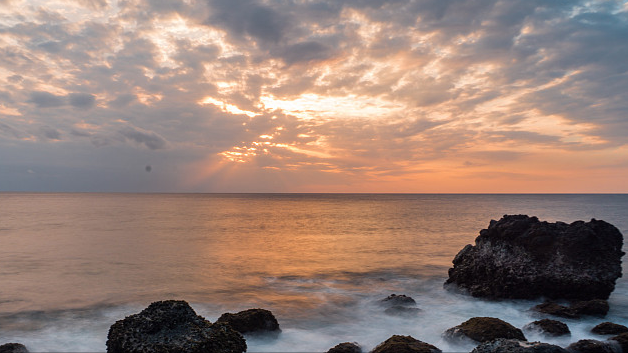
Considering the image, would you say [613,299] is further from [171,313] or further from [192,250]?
[192,250]

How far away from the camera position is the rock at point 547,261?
15.5 meters

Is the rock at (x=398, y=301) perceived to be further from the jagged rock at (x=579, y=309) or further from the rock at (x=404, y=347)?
the rock at (x=404, y=347)

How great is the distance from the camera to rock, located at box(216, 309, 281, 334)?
38.5 feet

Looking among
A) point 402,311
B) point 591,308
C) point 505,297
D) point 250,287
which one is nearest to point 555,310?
point 591,308

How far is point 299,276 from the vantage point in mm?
23688

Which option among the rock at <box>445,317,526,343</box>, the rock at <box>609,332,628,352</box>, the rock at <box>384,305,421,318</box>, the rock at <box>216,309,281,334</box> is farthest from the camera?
the rock at <box>384,305,421,318</box>

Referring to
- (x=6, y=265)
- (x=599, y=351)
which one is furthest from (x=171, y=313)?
→ (x=6, y=265)

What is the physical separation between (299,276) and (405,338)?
13854mm

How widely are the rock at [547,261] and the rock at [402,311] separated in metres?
A: 3.64

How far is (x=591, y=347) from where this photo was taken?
9508 millimetres

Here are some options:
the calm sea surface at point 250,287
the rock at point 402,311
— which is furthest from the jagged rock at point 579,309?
the rock at point 402,311

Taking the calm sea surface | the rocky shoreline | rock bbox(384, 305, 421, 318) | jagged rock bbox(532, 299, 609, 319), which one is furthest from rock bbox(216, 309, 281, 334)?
jagged rock bbox(532, 299, 609, 319)

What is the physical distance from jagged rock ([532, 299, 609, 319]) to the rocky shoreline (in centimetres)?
3

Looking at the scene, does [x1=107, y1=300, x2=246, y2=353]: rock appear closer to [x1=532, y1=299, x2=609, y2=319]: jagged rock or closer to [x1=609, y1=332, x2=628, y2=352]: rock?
→ [x1=609, y1=332, x2=628, y2=352]: rock
